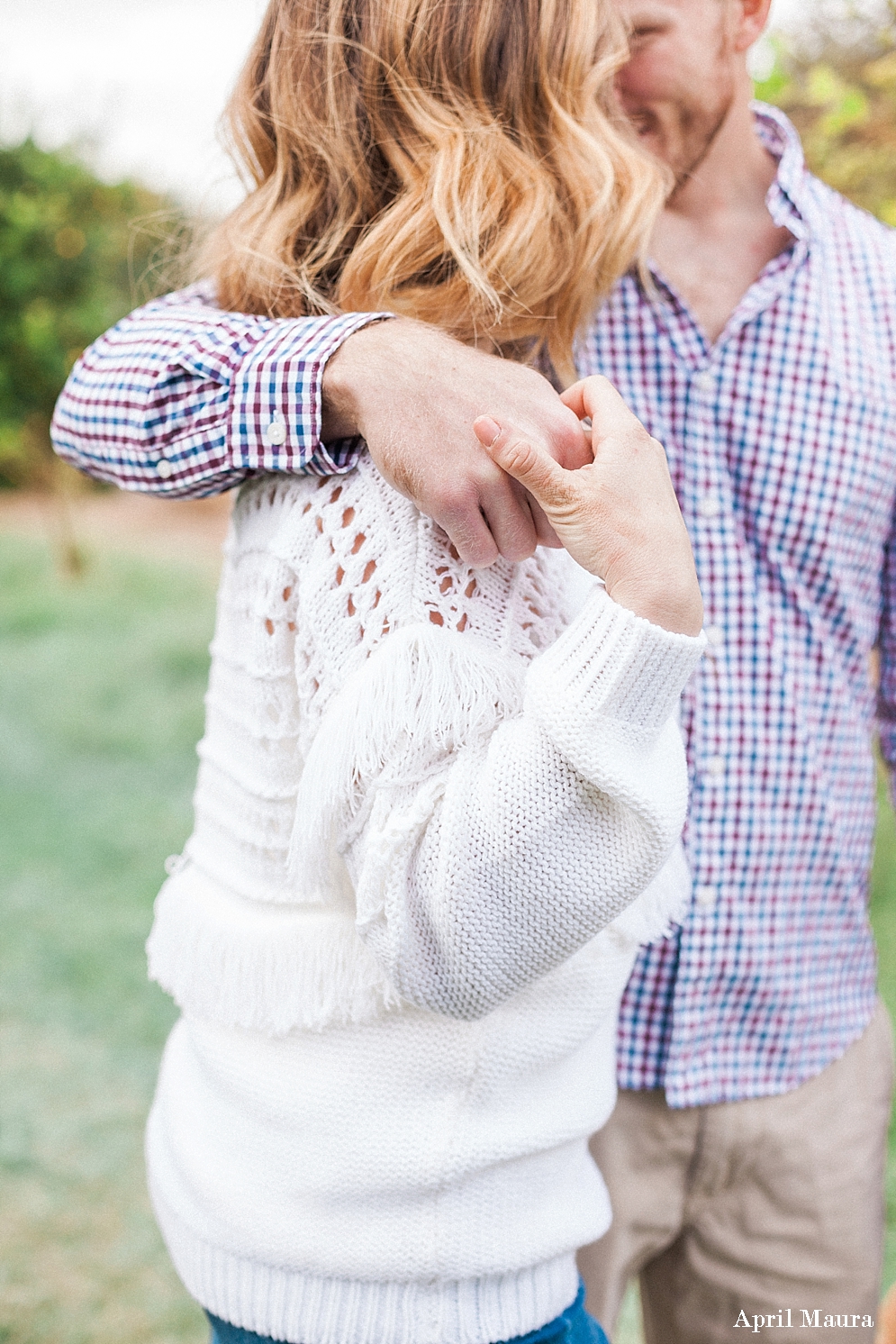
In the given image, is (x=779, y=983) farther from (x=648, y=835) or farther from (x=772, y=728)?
(x=648, y=835)

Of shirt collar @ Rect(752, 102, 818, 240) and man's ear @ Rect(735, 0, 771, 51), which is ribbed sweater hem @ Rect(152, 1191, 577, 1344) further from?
man's ear @ Rect(735, 0, 771, 51)

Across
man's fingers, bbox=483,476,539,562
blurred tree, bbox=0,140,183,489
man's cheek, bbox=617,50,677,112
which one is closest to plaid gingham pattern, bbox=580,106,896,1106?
man's cheek, bbox=617,50,677,112

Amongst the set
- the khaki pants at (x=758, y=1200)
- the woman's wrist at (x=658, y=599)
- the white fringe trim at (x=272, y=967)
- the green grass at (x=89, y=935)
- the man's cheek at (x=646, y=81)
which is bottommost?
the green grass at (x=89, y=935)

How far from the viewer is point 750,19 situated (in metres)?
1.56

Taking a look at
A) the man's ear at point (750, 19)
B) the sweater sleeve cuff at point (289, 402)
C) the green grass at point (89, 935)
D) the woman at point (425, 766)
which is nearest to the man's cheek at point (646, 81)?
the man's ear at point (750, 19)

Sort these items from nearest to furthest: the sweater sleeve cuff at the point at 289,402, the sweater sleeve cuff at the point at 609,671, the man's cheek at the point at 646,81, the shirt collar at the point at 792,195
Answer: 1. the sweater sleeve cuff at the point at 609,671
2. the sweater sleeve cuff at the point at 289,402
3. the man's cheek at the point at 646,81
4. the shirt collar at the point at 792,195

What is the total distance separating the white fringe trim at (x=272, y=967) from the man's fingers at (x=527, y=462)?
41cm

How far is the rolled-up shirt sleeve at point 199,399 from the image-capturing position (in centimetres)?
107

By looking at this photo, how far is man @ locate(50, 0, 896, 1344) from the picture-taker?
1.57 m

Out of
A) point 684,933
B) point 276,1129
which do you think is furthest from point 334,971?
point 684,933

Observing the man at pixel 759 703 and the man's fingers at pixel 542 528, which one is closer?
the man's fingers at pixel 542 528

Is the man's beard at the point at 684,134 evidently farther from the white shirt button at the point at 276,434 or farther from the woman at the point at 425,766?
the white shirt button at the point at 276,434

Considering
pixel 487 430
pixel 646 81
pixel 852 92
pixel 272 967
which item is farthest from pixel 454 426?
pixel 852 92

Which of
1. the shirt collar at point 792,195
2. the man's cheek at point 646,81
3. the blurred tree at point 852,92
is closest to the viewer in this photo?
the man's cheek at point 646,81
